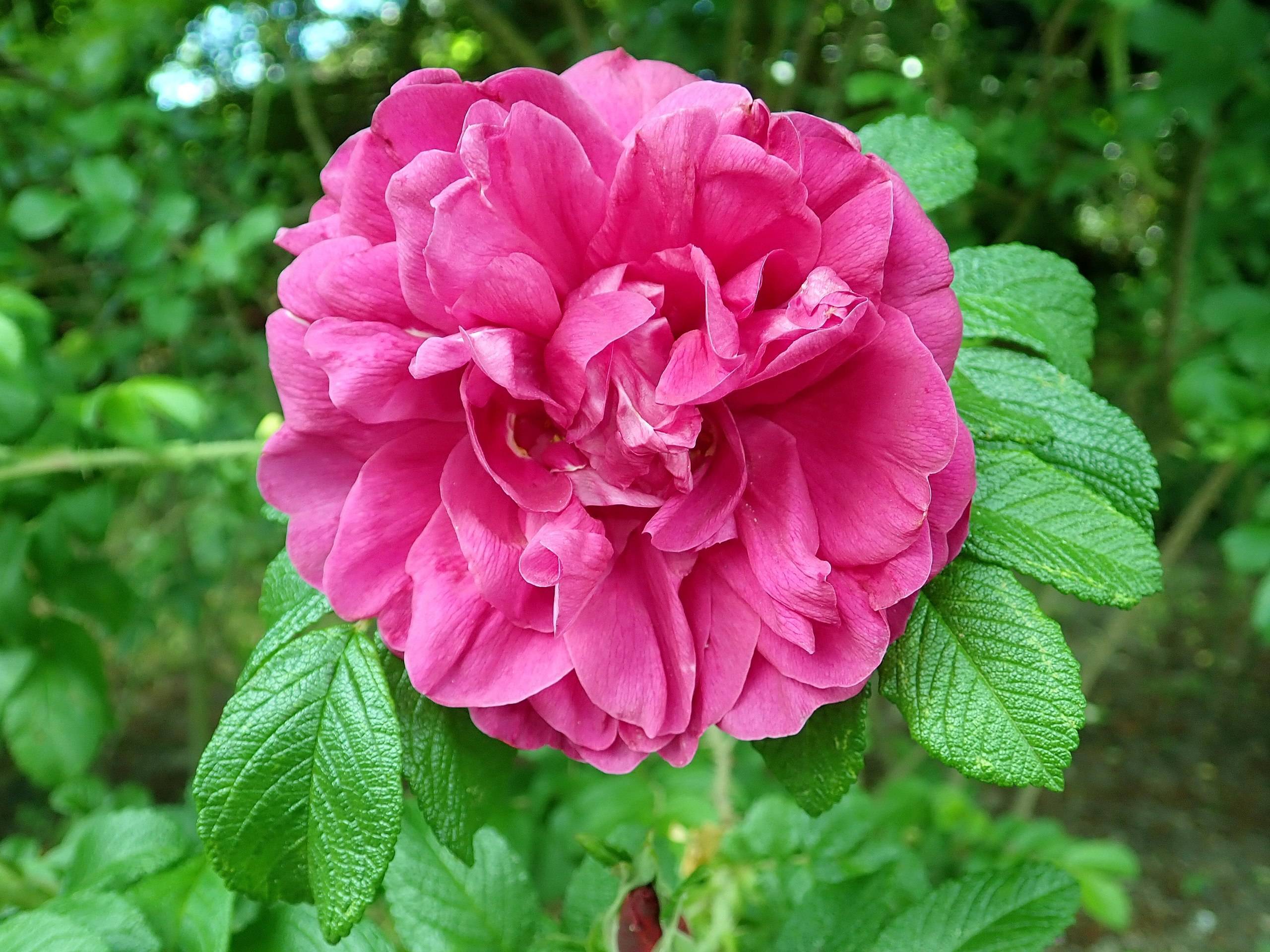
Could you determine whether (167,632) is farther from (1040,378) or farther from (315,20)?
(1040,378)

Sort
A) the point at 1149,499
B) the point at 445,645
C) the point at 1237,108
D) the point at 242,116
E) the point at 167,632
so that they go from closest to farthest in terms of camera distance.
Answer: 1. the point at 445,645
2. the point at 1149,499
3. the point at 1237,108
4. the point at 242,116
5. the point at 167,632

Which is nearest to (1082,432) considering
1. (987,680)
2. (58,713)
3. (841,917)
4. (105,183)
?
(987,680)

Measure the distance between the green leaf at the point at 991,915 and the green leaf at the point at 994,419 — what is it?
0.41m

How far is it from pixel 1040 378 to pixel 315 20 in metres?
2.54

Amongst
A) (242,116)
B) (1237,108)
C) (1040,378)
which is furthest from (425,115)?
(242,116)

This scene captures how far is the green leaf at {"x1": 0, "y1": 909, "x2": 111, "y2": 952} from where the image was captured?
67 cm

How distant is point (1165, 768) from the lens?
12.4ft

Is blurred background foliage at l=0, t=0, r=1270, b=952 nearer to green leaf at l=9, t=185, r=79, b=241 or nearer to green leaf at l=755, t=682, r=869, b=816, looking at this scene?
green leaf at l=9, t=185, r=79, b=241

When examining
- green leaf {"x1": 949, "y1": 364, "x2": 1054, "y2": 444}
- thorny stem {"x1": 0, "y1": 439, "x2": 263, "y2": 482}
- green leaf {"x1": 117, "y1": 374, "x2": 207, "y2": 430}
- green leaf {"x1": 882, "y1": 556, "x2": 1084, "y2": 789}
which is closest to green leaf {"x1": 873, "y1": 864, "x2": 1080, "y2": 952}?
green leaf {"x1": 882, "y1": 556, "x2": 1084, "y2": 789}

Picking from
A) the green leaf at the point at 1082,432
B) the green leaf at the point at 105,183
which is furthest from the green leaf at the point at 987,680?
the green leaf at the point at 105,183

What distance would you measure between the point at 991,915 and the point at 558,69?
101 inches

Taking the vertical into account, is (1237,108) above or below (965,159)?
below

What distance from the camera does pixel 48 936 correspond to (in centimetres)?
68

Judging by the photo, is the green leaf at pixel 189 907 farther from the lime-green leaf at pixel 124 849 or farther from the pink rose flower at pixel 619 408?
the pink rose flower at pixel 619 408
